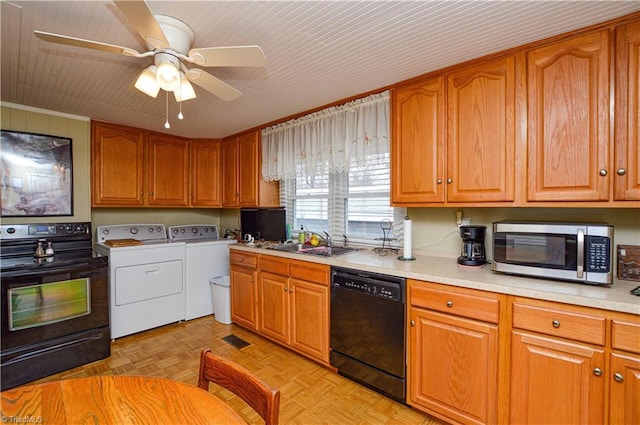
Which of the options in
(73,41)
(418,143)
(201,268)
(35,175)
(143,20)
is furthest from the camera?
(201,268)

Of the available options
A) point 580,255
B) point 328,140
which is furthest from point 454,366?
point 328,140

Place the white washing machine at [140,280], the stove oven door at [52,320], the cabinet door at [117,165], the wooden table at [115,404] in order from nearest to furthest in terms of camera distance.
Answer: the wooden table at [115,404] < the stove oven door at [52,320] < the white washing machine at [140,280] < the cabinet door at [117,165]

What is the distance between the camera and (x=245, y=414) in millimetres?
1867

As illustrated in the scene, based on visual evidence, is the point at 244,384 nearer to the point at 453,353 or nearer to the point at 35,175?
the point at 453,353

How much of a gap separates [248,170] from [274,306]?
1.66 meters

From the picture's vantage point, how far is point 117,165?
128 inches

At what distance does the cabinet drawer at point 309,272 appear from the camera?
2.29 meters

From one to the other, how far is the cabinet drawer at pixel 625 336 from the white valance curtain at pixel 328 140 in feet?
5.29

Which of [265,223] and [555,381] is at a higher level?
[265,223]

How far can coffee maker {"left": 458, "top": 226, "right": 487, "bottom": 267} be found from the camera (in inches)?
74.4

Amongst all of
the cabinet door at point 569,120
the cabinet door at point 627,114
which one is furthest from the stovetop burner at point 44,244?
the cabinet door at point 627,114

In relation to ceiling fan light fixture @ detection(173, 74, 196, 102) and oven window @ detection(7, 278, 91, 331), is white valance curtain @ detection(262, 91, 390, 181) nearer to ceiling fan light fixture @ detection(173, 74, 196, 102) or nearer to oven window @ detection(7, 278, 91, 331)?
ceiling fan light fixture @ detection(173, 74, 196, 102)

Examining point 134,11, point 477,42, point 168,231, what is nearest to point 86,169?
point 168,231

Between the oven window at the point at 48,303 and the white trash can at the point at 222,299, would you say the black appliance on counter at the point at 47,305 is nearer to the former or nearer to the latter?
Answer: the oven window at the point at 48,303
